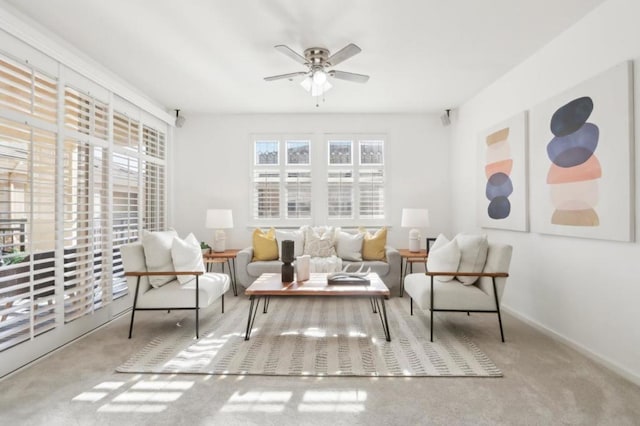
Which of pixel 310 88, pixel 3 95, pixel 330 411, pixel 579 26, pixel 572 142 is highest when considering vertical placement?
pixel 579 26

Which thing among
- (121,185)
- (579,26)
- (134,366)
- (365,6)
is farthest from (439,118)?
(134,366)

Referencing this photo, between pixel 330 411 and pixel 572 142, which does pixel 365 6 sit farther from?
pixel 330 411

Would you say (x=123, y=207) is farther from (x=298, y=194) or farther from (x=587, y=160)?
(x=587, y=160)

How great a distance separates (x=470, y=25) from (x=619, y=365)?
9.47ft

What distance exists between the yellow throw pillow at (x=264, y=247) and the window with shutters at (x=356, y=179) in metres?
1.15

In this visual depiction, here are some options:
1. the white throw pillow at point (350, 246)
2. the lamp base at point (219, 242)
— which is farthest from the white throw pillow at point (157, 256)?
the white throw pillow at point (350, 246)

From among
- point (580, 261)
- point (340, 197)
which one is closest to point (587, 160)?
point (580, 261)

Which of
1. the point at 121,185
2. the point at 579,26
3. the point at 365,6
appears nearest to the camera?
the point at 365,6

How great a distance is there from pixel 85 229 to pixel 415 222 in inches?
157

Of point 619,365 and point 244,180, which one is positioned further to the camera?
point 244,180

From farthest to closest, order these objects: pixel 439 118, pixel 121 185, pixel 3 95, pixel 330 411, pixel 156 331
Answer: pixel 439 118, pixel 121 185, pixel 156 331, pixel 3 95, pixel 330 411

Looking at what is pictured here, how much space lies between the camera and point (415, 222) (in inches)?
194

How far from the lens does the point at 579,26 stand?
2.84 meters

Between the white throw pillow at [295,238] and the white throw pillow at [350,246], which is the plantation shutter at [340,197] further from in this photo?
the white throw pillow at [295,238]
